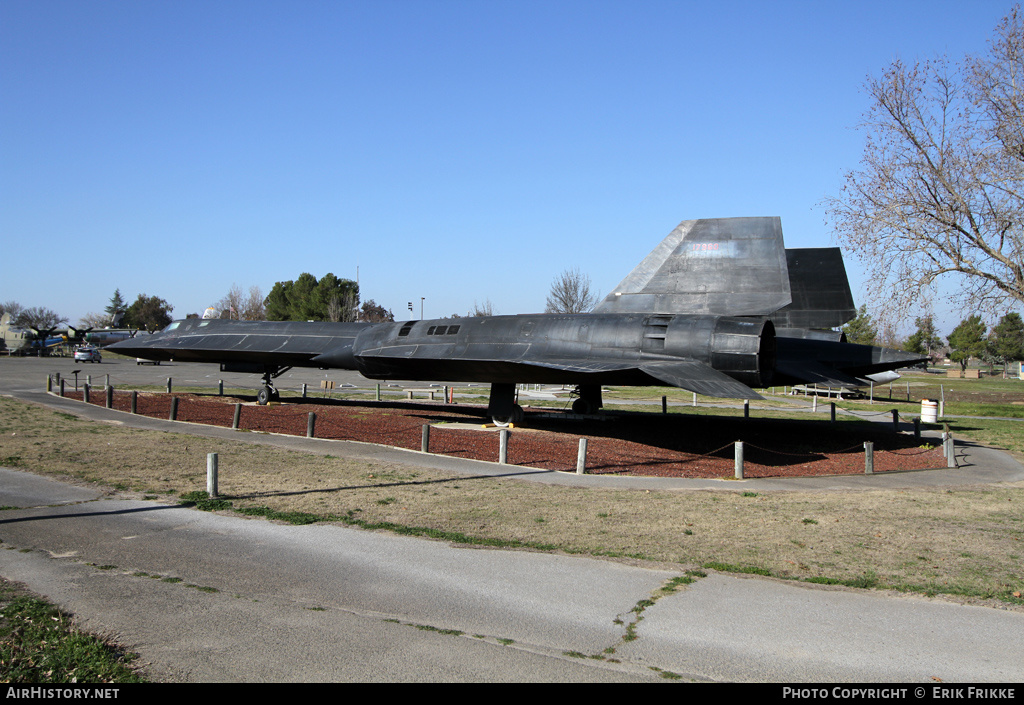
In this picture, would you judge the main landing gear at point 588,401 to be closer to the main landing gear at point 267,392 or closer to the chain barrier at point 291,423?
the chain barrier at point 291,423

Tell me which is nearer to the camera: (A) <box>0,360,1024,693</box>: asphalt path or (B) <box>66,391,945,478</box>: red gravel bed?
(A) <box>0,360,1024,693</box>: asphalt path

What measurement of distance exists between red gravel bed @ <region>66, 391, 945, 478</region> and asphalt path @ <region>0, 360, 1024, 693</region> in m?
6.68

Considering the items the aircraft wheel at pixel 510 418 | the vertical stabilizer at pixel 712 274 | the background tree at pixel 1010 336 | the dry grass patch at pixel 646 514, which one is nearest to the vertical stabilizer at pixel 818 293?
the vertical stabilizer at pixel 712 274

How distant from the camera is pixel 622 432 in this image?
19.8 m

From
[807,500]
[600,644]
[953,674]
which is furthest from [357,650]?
[807,500]

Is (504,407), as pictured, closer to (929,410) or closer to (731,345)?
(731,345)

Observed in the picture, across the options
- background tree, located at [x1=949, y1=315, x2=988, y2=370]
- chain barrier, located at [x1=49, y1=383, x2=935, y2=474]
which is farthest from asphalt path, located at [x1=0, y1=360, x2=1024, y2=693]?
background tree, located at [x1=949, y1=315, x2=988, y2=370]

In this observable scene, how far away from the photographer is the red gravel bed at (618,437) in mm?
14617

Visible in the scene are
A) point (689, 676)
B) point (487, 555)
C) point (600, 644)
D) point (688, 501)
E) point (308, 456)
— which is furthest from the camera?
point (308, 456)

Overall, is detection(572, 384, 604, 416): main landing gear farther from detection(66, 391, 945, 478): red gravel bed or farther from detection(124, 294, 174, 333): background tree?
detection(124, 294, 174, 333): background tree

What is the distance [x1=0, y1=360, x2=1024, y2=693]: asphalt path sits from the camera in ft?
15.5

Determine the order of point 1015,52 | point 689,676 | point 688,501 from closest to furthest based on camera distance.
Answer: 1. point 689,676
2. point 688,501
3. point 1015,52

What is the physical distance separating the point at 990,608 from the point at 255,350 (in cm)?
2293

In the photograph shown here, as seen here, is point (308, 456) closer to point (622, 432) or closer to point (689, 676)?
point (622, 432)
